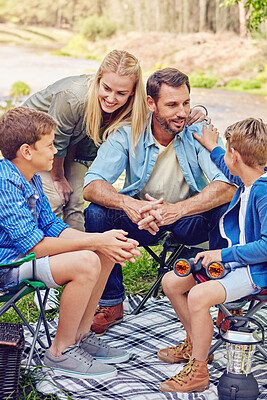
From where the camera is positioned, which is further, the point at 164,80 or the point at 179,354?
the point at 164,80

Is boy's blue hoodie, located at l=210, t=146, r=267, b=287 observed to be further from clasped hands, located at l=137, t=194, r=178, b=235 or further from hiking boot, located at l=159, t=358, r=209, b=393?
clasped hands, located at l=137, t=194, r=178, b=235

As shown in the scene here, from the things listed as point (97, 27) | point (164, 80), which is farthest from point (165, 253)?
point (97, 27)

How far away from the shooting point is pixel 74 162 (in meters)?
4.28

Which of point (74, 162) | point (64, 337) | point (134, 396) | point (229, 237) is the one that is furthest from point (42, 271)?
point (74, 162)

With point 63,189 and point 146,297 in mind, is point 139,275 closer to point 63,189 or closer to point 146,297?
point 146,297

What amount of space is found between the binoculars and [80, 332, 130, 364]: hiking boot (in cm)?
56

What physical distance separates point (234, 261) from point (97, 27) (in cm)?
863

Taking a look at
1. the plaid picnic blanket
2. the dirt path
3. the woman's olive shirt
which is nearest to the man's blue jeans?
the plaid picnic blanket

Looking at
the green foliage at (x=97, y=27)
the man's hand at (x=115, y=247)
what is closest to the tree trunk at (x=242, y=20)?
the green foliage at (x=97, y=27)

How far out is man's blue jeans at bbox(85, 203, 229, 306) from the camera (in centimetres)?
348

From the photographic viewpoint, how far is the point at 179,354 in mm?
3109

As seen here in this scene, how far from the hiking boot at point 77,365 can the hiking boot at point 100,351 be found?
145 mm

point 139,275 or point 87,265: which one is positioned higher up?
point 87,265

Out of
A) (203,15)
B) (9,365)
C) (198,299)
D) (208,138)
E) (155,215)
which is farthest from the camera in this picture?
(203,15)
